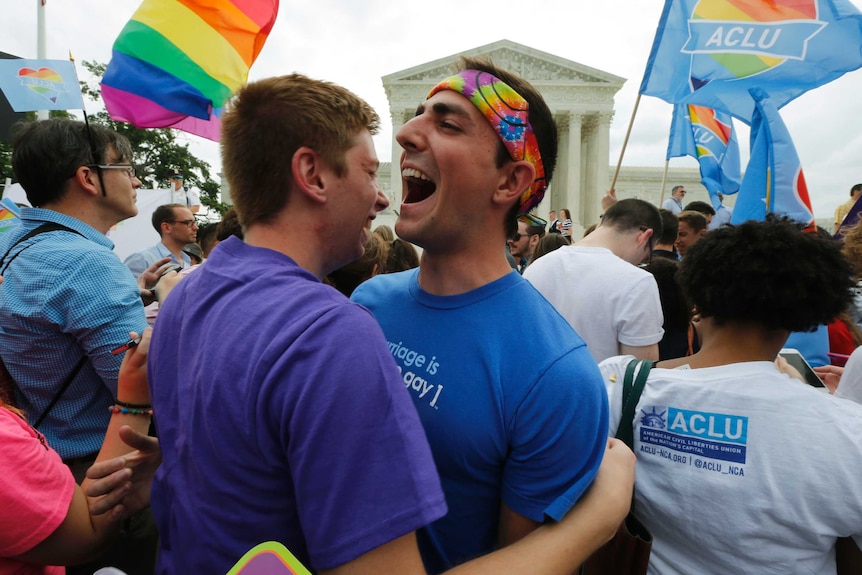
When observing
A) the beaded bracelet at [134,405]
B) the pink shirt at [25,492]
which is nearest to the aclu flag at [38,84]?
the beaded bracelet at [134,405]

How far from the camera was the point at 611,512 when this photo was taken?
1272mm

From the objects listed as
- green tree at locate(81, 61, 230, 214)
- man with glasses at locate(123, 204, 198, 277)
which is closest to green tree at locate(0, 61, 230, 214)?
green tree at locate(81, 61, 230, 214)

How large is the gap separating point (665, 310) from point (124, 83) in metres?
4.57

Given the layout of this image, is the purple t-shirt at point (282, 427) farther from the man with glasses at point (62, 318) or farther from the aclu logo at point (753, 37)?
the aclu logo at point (753, 37)

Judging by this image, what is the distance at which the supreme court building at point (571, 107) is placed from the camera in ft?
145

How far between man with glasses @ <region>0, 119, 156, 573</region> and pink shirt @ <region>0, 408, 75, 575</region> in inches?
34.4

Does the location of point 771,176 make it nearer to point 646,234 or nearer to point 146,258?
point 646,234

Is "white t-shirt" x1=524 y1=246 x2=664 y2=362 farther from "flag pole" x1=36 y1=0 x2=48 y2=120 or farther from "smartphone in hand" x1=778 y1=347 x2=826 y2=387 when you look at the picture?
"flag pole" x1=36 y1=0 x2=48 y2=120

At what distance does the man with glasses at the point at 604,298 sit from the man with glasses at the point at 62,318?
2.45 m

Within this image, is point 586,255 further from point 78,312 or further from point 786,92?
point 78,312

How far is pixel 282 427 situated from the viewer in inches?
37.2

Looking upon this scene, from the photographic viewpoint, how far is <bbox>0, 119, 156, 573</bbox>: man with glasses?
7.30 ft

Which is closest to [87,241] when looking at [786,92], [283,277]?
[283,277]

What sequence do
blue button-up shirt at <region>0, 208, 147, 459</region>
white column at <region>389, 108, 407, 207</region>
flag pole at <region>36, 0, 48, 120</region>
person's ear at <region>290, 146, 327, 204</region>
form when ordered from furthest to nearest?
white column at <region>389, 108, 407, 207</region> < flag pole at <region>36, 0, 48, 120</region> < blue button-up shirt at <region>0, 208, 147, 459</region> < person's ear at <region>290, 146, 327, 204</region>
